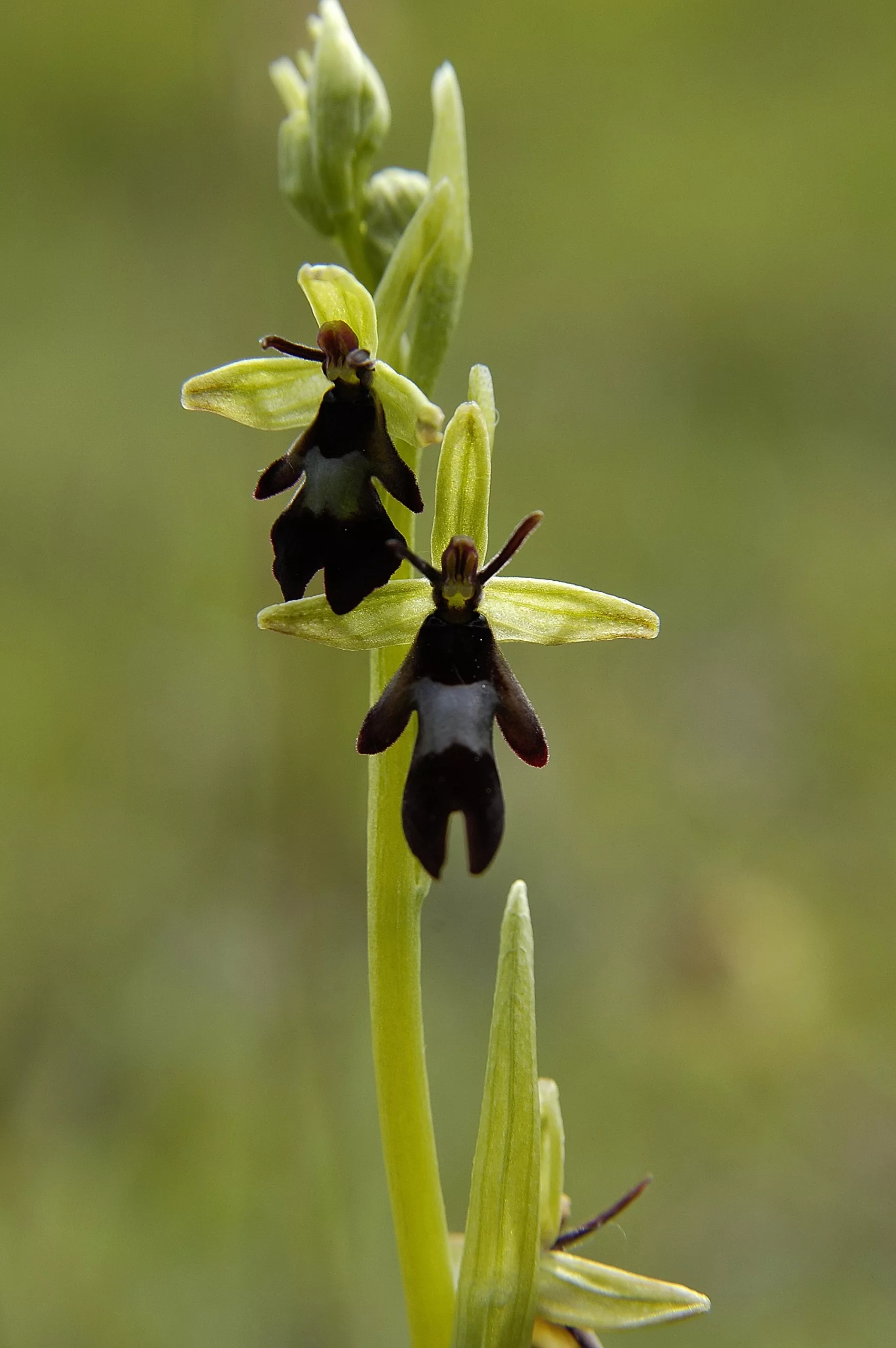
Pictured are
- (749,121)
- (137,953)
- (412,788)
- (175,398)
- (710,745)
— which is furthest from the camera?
(749,121)

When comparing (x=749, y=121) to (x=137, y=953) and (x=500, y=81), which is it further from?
(x=137, y=953)

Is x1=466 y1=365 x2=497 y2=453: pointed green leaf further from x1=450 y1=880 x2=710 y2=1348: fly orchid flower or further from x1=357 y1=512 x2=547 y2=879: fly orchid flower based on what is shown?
x1=450 y1=880 x2=710 y2=1348: fly orchid flower

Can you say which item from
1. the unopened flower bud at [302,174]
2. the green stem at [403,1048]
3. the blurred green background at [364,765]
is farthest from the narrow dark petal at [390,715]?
the blurred green background at [364,765]

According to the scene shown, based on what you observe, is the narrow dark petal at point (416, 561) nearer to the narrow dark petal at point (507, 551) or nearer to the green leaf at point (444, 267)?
the narrow dark petal at point (507, 551)

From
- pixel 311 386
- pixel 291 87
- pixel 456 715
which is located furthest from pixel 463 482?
pixel 291 87

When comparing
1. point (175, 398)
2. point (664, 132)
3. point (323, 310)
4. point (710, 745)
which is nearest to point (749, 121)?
point (664, 132)

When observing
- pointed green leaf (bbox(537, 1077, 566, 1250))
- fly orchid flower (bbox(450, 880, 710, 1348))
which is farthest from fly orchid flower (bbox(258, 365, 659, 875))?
pointed green leaf (bbox(537, 1077, 566, 1250))
